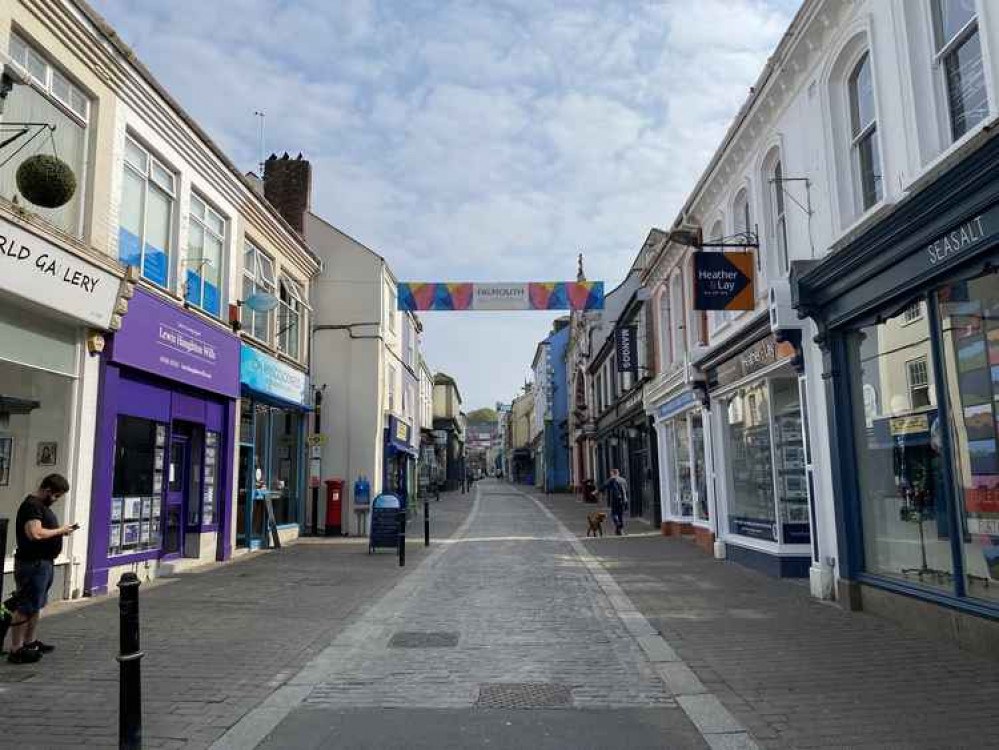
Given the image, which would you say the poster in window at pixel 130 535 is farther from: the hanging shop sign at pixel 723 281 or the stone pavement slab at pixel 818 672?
the hanging shop sign at pixel 723 281

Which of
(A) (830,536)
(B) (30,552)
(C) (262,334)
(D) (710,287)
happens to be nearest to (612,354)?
(C) (262,334)

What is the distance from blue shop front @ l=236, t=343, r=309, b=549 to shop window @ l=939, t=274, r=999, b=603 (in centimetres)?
1214

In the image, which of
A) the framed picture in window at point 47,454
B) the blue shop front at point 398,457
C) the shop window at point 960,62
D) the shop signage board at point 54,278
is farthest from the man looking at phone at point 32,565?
the blue shop front at point 398,457

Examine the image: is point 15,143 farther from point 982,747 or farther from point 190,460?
point 982,747

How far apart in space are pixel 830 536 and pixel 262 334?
12.3 m

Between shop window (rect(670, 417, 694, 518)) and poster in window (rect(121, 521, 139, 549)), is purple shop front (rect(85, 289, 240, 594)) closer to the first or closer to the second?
poster in window (rect(121, 521, 139, 549))

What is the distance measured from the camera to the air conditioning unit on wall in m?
10.3

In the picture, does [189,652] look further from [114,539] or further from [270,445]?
[270,445]

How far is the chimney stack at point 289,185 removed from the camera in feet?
69.9

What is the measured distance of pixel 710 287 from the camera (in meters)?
12.2

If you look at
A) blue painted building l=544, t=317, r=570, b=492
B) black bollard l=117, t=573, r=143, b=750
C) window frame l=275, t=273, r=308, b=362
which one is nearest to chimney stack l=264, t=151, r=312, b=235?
window frame l=275, t=273, r=308, b=362

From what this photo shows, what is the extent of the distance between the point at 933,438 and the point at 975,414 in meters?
0.82

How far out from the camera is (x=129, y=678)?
4289 millimetres

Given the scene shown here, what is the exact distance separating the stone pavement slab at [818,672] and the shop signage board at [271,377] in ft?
28.5
